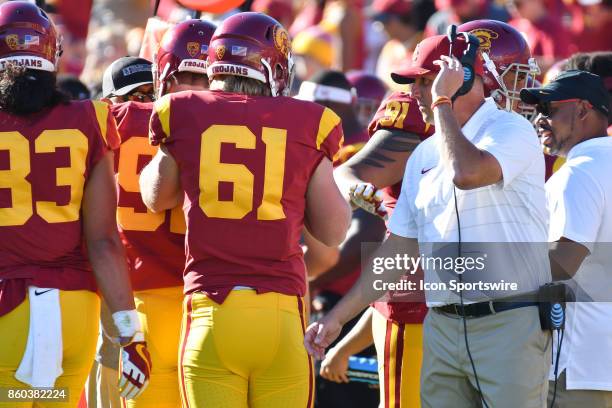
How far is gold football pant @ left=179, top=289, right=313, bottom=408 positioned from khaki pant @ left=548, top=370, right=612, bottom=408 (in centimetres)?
110

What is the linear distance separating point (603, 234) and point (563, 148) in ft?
1.55

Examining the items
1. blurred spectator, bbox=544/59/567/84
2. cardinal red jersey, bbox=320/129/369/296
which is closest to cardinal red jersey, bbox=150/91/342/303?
blurred spectator, bbox=544/59/567/84

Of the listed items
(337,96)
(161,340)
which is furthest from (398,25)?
(161,340)

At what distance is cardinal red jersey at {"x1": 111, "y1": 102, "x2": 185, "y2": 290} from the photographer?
16.8 ft

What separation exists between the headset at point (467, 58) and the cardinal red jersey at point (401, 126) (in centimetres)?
84

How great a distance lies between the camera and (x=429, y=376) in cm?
461

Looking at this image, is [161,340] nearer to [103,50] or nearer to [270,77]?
A: [270,77]

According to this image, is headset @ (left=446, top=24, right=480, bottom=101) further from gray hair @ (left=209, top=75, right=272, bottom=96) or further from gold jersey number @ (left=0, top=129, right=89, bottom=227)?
gold jersey number @ (left=0, top=129, right=89, bottom=227)

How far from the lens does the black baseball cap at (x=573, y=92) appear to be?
507 cm

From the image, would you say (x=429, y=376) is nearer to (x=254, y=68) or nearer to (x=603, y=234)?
(x=603, y=234)

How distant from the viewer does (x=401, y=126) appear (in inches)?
221

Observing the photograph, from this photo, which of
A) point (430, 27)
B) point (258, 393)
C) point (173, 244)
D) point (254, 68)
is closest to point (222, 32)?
point (254, 68)

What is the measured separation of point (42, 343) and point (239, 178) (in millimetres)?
982

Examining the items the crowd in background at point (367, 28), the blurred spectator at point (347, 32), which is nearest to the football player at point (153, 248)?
the crowd in background at point (367, 28)
